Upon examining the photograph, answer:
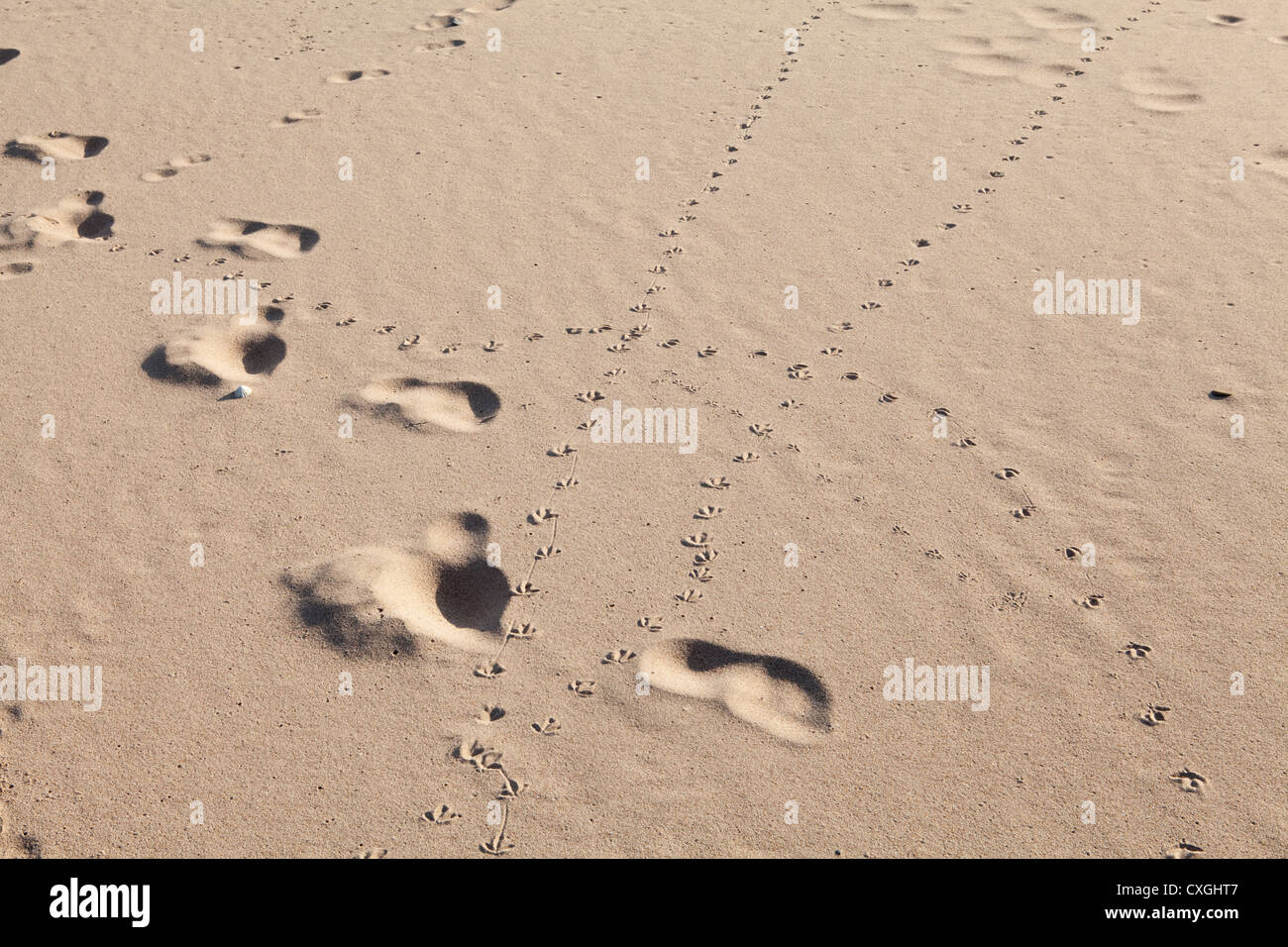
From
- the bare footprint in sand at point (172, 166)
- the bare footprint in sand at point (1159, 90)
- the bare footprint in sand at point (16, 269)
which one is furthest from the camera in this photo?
the bare footprint in sand at point (1159, 90)

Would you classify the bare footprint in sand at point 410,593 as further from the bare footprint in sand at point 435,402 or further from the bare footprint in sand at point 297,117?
the bare footprint in sand at point 297,117

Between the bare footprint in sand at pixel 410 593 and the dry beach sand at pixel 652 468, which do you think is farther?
the bare footprint in sand at pixel 410 593

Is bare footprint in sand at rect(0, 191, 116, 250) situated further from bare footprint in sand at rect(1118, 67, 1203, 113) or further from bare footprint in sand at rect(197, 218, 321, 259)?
bare footprint in sand at rect(1118, 67, 1203, 113)

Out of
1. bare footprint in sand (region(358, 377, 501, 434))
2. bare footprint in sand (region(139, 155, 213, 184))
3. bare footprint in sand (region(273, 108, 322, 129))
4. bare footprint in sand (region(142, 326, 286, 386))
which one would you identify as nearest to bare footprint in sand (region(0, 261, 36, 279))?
bare footprint in sand (region(139, 155, 213, 184))

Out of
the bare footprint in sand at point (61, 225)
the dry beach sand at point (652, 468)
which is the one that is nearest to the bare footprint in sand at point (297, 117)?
the dry beach sand at point (652, 468)
